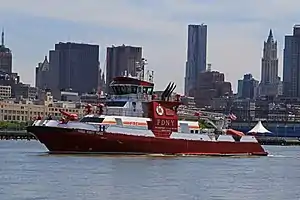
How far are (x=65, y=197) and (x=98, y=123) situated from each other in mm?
33134

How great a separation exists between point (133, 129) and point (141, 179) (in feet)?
76.0

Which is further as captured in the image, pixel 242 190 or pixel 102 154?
pixel 102 154

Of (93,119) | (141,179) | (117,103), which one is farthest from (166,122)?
(141,179)

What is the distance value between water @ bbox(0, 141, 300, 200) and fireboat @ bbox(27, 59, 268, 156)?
270cm

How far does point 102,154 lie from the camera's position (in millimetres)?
75500

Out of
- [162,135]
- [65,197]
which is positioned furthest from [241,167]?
[65,197]

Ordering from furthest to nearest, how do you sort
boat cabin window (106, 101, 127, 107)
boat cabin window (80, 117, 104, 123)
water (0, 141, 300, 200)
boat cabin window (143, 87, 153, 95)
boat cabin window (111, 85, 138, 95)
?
1. boat cabin window (143, 87, 153, 95)
2. boat cabin window (111, 85, 138, 95)
3. boat cabin window (106, 101, 127, 107)
4. boat cabin window (80, 117, 104, 123)
5. water (0, 141, 300, 200)

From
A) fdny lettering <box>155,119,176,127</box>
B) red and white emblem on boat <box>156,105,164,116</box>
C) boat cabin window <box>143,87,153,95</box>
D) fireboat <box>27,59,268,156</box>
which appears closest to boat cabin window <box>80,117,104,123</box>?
fireboat <box>27,59,268,156</box>

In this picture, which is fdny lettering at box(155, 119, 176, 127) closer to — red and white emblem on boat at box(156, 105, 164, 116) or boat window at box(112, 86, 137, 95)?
red and white emblem on boat at box(156, 105, 164, 116)

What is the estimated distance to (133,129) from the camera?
76.3 m

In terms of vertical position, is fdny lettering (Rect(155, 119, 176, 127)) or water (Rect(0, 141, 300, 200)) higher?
fdny lettering (Rect(155, 119, 176, 127))

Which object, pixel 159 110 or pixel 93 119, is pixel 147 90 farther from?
pixel 93 119

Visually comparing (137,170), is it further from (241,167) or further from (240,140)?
(240,140)

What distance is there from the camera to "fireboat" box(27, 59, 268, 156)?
75250 millimetres
